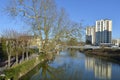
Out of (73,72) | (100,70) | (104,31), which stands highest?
(104,31)

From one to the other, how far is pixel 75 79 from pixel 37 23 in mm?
13073

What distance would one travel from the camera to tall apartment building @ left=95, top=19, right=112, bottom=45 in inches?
4708

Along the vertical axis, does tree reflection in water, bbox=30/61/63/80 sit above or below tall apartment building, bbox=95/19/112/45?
below

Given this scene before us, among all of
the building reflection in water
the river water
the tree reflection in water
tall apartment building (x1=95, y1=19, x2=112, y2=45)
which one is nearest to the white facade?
tall apartment building (x1=95, y1=19, x2=112, y2=45)

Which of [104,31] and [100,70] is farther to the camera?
[104,31]

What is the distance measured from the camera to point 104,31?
395 feet

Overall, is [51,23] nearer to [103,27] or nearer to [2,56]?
[2,56]

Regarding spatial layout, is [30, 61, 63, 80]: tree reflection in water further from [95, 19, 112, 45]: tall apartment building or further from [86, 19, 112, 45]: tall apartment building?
[95, 19, 112, 45]: tall apartment building

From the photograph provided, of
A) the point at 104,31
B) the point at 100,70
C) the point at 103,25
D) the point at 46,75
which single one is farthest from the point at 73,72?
the point at 103,25

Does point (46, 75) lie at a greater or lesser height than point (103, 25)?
lesser

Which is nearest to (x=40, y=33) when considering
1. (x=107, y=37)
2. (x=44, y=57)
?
(x=44, y=57)

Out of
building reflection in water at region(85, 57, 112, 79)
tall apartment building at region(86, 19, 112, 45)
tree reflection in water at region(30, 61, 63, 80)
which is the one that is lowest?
building reflection in water at region(85, 57, 112, 79)

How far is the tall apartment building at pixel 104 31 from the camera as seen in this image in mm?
119594

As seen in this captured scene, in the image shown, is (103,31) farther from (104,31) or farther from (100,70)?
(100,70)
